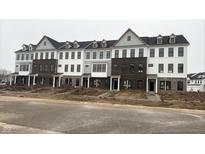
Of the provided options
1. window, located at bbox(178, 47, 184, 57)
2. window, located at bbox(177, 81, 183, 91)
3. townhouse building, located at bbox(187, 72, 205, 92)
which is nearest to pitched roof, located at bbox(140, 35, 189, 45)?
window, located at bbox(178, 47, 184, 57)

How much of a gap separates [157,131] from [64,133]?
3599 mm

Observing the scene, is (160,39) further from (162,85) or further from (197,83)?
(197,83)

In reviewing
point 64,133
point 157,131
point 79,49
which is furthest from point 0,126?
point 79,49

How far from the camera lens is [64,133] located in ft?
20.9

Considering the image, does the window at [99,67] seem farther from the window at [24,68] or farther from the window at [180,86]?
the window at [24,68]

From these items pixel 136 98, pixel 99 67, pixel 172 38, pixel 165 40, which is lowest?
pixel 136 98

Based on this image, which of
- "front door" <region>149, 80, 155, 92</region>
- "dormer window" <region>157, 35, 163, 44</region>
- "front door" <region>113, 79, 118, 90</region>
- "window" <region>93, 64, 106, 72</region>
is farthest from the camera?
"window" <region>93, 64, 106, 72</region>

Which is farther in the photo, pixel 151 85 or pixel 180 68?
pixel 151 85

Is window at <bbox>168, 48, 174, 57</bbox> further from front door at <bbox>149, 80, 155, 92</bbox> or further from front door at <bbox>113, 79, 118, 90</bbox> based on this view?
front door at <bbox>113, 79, 118, 90</bbox>

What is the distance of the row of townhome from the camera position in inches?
1188

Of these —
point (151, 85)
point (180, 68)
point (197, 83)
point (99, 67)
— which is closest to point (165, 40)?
point (180, 68)

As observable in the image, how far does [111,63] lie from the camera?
1330 inches

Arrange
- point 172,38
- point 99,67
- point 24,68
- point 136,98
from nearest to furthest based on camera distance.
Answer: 1. point 136,98
2. point 172,38
3. point 99,67
4. point 24,68

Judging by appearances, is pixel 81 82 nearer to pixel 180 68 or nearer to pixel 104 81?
pixel 104 81
